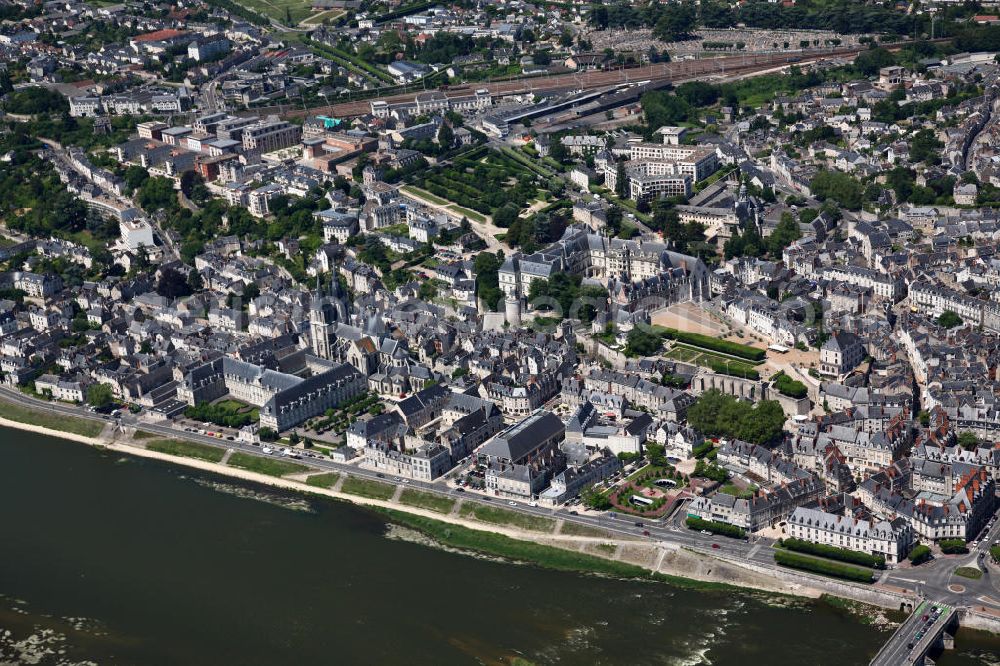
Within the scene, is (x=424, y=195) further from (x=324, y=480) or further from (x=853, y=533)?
(x=853, y=533)

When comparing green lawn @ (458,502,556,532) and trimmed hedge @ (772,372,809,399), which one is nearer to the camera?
green lawn @ (458,502,556,532)

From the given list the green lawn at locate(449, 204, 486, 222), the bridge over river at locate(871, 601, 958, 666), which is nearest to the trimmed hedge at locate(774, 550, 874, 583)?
the bridge over river at locate(871, 601, 958, 666)

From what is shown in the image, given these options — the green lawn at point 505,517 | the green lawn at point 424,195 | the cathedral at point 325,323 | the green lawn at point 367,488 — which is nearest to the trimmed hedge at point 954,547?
the green lawn at point 505,517

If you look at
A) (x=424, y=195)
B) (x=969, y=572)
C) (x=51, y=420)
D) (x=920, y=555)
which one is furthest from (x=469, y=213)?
(x=969, y=572)

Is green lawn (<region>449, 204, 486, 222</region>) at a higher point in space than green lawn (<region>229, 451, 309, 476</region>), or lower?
higher

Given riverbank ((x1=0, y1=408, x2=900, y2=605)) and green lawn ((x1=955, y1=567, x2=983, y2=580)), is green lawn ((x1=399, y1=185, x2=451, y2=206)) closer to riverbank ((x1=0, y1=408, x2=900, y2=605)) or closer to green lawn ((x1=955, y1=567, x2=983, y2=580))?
riverbank ((x1=0, y1=408, x2=900, y2=605))

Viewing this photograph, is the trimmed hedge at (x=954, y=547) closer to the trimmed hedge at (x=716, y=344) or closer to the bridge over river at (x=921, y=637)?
the bridge over river at (x=921, y=637)
